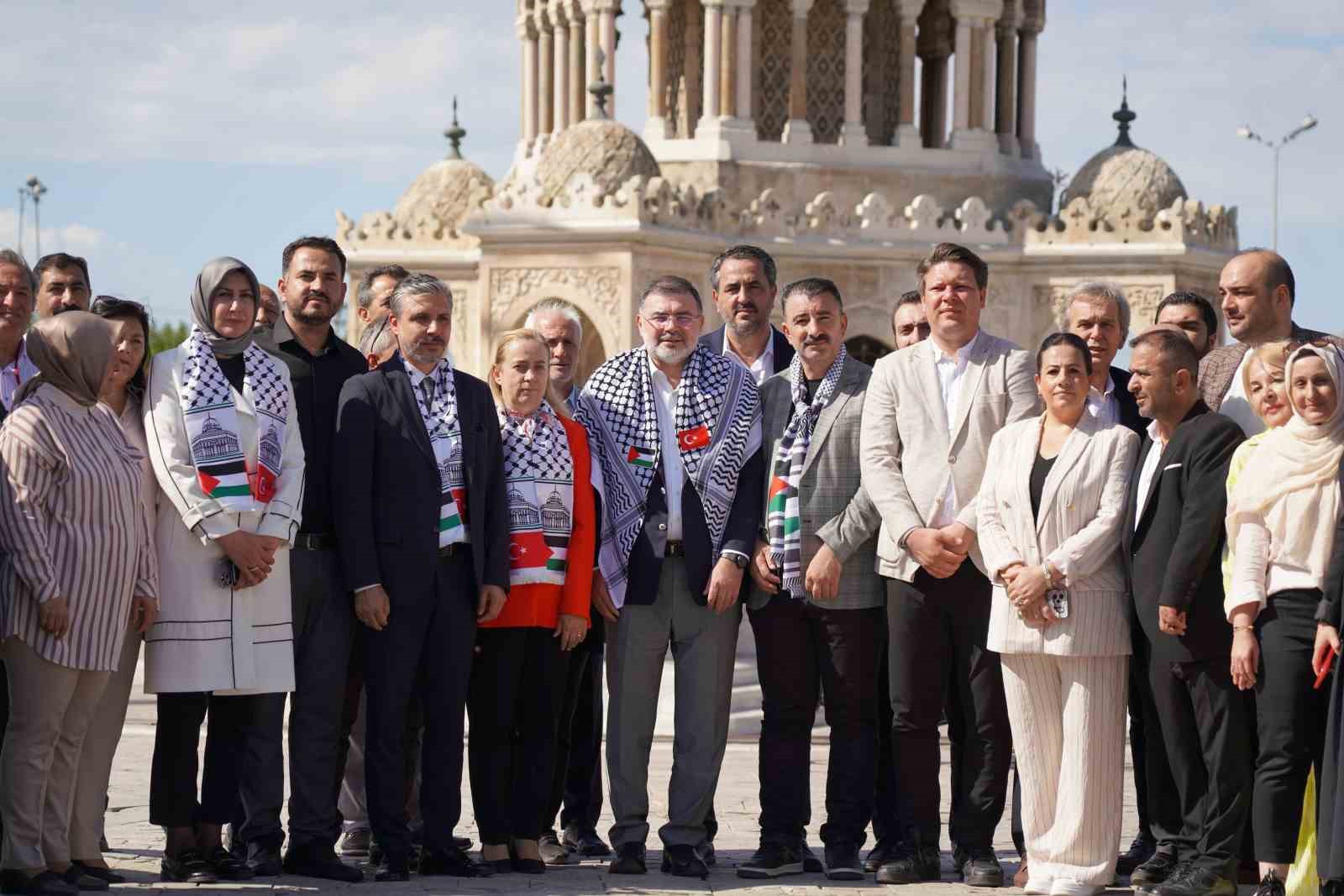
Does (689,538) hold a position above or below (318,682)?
above

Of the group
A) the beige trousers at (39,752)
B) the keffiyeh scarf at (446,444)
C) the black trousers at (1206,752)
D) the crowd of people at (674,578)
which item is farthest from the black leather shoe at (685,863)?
the beige trousers at (39,752)

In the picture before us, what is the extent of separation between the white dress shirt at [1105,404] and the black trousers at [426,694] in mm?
2415

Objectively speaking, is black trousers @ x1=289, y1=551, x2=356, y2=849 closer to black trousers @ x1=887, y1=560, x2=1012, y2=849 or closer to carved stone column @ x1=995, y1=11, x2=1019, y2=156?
black trousers @ x1=887, y1=560, x2=1012, y2=849

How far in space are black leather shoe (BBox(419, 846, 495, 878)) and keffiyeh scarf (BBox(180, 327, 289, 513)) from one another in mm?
1423

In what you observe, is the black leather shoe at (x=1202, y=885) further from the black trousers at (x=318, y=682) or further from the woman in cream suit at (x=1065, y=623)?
the black trousers at (x=318, y=682)

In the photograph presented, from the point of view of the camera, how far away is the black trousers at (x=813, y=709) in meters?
7.73

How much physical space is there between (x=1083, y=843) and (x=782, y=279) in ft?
72.8

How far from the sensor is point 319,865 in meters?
7.42

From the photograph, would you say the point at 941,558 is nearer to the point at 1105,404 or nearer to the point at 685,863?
the point at 1105,404

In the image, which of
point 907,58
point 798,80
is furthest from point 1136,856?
point 907,58

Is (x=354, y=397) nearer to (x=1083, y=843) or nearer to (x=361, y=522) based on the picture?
(x=361, y=522)

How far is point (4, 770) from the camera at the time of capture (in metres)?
6.87

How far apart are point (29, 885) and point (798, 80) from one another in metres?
28.9

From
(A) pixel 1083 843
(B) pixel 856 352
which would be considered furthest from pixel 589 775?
(B) pixel 856 352
